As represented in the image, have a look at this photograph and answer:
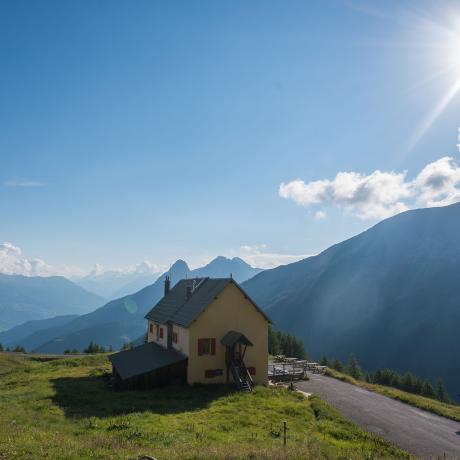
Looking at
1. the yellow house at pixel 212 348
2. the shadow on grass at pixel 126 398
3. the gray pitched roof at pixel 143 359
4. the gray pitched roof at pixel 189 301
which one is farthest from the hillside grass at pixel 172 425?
the gray pitched roof at pixel 189 301

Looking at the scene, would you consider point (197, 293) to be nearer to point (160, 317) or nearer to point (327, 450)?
point (160, 317)

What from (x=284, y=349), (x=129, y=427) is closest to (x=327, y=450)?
(x=129, y=427)

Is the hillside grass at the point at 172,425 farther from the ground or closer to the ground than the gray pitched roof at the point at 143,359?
closer to the ground

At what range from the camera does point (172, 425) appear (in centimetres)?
1950

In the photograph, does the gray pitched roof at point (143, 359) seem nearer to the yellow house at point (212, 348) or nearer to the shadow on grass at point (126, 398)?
the yellow house at point (212, 348)

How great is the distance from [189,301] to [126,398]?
12556 millimetres

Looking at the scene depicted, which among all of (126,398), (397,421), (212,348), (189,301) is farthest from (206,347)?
(397,421)

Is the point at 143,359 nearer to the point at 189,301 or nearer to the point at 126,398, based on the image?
the point at 189,301

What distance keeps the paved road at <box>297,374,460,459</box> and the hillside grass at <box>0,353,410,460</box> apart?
5.66 feet

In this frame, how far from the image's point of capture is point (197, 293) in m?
38.2

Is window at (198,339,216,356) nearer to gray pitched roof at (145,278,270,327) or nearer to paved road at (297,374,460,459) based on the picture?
gray pitched roof at (145,278,270,327)

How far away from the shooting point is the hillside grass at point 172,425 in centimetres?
1349

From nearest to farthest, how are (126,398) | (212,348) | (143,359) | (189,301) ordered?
(126,398)
(212,348)
(143,359)
(189,301)

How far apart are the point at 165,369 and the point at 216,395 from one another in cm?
530
